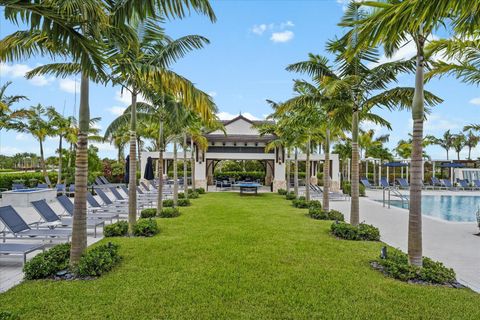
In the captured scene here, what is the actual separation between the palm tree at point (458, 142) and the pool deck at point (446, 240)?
1584 inches

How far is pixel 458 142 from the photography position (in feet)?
154

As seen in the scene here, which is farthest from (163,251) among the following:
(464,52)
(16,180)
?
(16,180)

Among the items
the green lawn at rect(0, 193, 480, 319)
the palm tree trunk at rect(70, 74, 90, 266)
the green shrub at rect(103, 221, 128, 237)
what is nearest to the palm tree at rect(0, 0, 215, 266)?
the palm tree trunk at rect(70, 74, 90, 266)

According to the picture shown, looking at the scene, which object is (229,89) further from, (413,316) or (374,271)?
(413,316)

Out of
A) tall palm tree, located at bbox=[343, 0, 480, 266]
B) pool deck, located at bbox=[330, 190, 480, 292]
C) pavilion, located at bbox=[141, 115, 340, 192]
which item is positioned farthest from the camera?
pavilion, located at bbox=[141, 115, 340, 192]

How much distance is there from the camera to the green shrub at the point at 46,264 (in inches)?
233

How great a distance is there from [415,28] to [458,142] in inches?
2103

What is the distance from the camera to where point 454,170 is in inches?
1583

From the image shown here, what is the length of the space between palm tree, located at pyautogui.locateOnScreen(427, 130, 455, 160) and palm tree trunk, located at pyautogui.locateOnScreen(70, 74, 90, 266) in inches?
2059

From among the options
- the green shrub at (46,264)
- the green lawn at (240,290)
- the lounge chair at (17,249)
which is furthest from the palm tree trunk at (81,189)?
the lounge chair at (17,249)

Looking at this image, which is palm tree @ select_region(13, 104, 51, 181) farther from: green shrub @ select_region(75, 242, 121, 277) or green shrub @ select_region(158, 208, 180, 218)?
green shrub @ select_region(75, 242, 121, 277)

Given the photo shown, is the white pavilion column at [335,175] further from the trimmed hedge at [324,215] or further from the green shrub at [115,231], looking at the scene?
the green shrub at [115,231]

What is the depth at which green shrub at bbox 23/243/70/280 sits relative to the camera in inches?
233

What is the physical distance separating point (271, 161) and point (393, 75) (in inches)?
793
